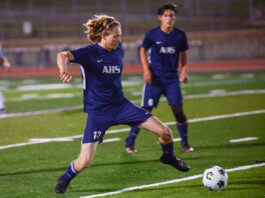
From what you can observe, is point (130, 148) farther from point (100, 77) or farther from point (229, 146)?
point (100, 77)

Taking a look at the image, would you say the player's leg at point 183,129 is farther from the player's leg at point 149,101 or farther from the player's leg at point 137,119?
the player's leg at point 137,119

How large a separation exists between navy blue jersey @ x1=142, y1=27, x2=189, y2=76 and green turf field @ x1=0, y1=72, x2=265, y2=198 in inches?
50.7

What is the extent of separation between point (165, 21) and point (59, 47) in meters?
22.1

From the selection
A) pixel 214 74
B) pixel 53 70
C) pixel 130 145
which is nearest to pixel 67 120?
pixel 130 145

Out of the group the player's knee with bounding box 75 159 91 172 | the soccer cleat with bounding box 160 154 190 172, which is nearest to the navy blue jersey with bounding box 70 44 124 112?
the player's knee with bounding box 75 159 91 172

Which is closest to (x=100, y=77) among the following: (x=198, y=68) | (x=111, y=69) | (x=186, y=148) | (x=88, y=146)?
(x=111, y=69)

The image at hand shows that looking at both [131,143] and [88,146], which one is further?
[131,143]

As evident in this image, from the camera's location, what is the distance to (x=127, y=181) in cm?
654

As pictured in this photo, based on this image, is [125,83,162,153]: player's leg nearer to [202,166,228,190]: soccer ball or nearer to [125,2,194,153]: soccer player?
[125,2,194,153]: soccer player

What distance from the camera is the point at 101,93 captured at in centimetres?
599

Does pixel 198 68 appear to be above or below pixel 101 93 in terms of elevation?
below

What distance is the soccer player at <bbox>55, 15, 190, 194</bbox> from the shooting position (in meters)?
5.86

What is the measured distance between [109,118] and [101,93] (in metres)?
0.30

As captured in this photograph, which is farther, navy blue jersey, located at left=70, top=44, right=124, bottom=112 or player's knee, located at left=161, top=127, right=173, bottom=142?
player's knee, located at left=161, top=127, right=173, bottom=142
